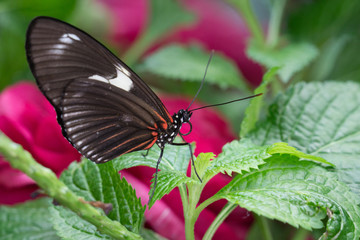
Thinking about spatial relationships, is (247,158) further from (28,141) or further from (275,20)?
(275,20)

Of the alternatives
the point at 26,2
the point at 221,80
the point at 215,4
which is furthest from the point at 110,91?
the point at 215,4

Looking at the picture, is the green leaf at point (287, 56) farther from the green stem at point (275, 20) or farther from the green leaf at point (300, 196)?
the green leaf at point (300, 196)

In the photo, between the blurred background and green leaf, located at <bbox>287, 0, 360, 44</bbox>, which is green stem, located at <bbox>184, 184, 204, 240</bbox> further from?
green leaf, located at <bbox>287, 0, 360, 44</bbox>

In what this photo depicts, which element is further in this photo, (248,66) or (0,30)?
(248,66)

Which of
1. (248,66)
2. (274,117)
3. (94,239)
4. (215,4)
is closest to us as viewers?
(94,239)

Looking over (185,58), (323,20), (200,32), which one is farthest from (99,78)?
(200,32)

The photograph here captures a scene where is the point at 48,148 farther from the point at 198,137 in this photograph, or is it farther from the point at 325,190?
the point at 325,190

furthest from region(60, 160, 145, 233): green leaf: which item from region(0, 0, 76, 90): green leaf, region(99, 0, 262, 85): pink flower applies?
region(99, 0, 262, 85): pink flower
